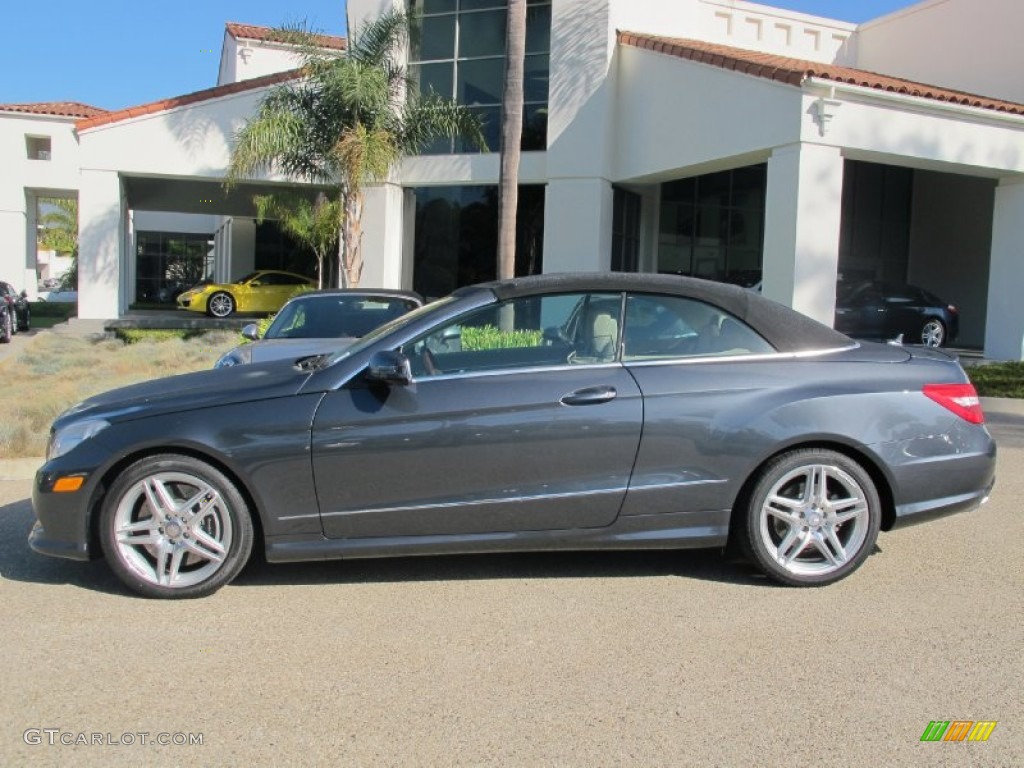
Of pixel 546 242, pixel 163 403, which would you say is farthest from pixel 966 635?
pixel 546 242

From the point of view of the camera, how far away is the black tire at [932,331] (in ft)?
60.6

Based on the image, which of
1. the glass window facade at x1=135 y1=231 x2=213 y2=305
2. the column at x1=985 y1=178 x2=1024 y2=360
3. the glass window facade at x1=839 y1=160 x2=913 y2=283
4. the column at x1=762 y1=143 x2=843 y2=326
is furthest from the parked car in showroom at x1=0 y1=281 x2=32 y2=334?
the column at x1=985 y1=178 x2=1024 y2=360

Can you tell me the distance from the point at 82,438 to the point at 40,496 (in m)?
0.35

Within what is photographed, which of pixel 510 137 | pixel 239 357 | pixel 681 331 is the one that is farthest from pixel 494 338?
pixel 510 137

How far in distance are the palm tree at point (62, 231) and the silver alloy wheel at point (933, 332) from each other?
165ft

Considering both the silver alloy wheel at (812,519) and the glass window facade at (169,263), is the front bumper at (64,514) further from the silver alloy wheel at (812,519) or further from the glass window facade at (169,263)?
the glass window facade at (169,263)

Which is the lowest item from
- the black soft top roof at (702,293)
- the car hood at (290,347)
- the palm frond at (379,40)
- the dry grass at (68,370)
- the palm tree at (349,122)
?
the dry grass at (68,370)

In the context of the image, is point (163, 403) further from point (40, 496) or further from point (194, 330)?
point (194, 330)

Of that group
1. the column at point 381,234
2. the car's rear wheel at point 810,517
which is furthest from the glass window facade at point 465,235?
the car's rear wheel at point 810,517

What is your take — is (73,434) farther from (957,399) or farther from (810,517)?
(957,399)

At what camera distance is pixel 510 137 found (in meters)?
13.5

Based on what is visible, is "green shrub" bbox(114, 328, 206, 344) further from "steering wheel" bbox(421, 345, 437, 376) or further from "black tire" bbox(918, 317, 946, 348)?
"black tire" bbox(918, 317, 946, 348)

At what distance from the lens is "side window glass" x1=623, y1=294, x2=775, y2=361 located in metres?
4.62

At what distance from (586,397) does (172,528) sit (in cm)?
210
